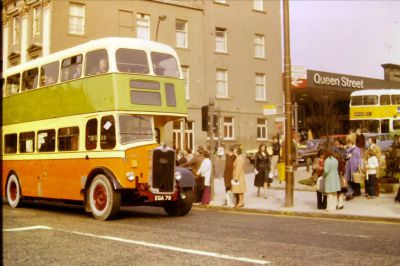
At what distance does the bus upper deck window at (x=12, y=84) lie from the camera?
17.5 m

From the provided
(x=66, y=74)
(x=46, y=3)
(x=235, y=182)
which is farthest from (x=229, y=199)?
(x=46, y=3)

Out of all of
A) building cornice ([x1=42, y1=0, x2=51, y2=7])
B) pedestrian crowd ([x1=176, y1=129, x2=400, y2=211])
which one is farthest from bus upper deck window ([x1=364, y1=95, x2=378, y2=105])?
building cornice ([x1=42, y1=0, x2=51, y2=7])

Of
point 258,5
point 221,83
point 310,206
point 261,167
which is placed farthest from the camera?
point 258,5

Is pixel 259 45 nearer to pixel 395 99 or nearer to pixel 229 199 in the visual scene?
pixel 395 99

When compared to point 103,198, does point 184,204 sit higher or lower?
lower

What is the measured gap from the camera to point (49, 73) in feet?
51.9

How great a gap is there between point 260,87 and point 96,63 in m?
31.4

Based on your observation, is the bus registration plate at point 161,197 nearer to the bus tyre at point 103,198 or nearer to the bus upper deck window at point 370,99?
the bus tyre at point 103,198

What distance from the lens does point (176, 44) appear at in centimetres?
3959

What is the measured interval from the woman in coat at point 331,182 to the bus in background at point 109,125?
3.89 metres

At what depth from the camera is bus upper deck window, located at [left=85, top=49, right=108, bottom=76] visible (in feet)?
45.4

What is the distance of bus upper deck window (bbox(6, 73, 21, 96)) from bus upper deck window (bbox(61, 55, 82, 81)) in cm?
301

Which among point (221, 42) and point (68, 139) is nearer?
point (68, 139)

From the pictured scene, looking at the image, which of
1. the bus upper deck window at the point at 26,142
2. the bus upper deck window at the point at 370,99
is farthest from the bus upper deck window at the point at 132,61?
the bus upper deck window at the point at 370,99
